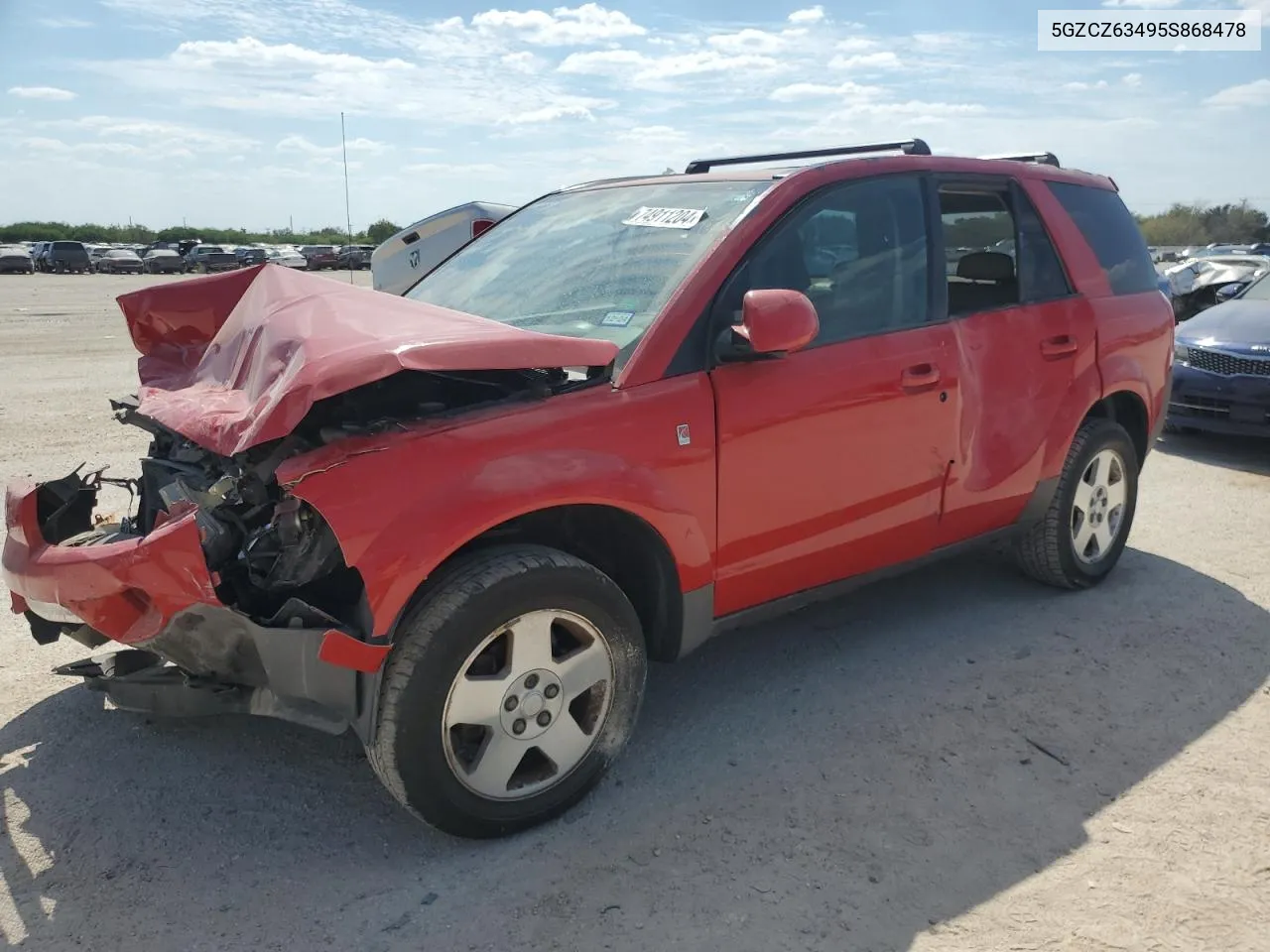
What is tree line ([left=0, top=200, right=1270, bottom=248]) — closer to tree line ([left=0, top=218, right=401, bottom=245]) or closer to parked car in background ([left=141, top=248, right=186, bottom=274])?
tree line ([left=0, top=218, right=401, bottom=245])

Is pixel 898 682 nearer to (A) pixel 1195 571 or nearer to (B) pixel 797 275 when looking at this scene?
(B) pixel 797 275

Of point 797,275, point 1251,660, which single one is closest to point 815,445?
point 797,275

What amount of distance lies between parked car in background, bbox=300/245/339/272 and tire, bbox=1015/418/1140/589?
52.6m

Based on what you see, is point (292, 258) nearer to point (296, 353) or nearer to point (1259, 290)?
point (1259, 290)

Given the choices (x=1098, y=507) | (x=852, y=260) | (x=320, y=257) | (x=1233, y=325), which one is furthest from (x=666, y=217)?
(x=320, y=257)

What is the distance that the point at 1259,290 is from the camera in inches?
366

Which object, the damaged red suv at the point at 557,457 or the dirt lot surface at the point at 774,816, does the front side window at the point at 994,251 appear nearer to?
the damaged red suv at the point at 557,457

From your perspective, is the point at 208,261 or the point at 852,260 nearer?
the point at 852,260

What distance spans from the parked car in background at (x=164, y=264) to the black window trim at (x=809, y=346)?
5111 cm

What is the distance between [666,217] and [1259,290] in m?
8.05

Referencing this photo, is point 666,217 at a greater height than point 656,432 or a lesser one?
greater

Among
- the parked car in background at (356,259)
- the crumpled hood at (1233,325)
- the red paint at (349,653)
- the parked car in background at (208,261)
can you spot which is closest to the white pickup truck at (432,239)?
the crumpled hood at (1233,325)

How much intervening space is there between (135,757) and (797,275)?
272 cm

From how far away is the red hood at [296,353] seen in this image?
2547mm
